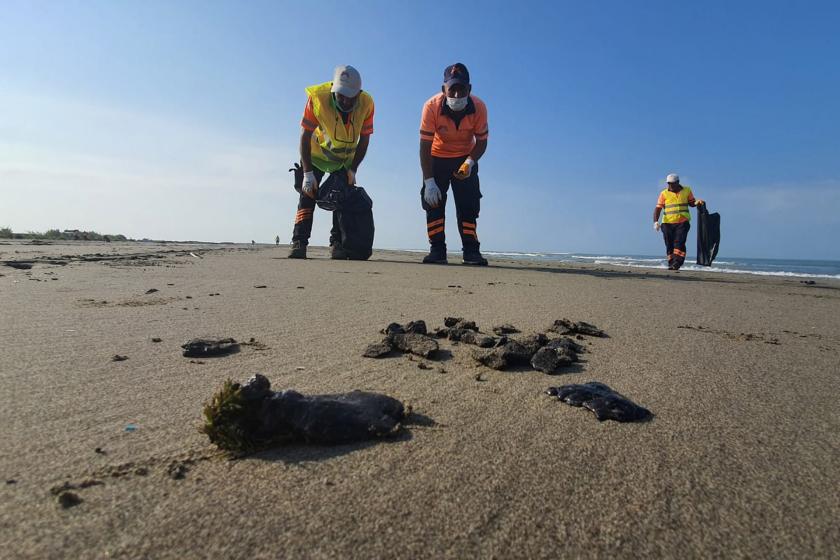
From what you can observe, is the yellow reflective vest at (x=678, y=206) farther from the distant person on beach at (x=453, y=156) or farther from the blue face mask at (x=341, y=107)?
the blue face mask at (x=341, y=107)

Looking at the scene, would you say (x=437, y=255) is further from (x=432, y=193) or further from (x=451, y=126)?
(x=451, y=126)

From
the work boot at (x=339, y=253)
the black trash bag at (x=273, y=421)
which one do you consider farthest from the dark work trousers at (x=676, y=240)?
the black trash bag at (x=273, y=421)

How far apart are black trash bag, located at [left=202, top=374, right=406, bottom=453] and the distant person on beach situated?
5.74 m

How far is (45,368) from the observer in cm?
137

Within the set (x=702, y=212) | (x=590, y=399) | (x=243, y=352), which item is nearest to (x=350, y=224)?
(x=243, y=352)

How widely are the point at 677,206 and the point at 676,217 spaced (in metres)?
0.23

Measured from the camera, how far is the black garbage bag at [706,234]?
923 cm

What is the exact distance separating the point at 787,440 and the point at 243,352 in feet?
5.26

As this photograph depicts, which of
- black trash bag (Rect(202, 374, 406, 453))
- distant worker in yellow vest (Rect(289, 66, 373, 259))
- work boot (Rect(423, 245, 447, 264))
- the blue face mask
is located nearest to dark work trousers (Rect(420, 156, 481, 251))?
work boot (Rect(423, 245, 447, 264))

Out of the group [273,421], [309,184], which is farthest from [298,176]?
[273,421]

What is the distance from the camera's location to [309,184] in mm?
6641

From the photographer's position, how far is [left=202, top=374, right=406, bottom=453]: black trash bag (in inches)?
36.9

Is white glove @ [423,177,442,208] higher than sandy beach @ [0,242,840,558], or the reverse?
white glove @ [423,177,442,208]

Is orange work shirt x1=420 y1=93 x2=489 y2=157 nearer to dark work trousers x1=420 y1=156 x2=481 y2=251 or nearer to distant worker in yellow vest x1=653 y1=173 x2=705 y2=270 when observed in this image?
dark work trousers x1=420 y1=156 x2=481 y2=251
